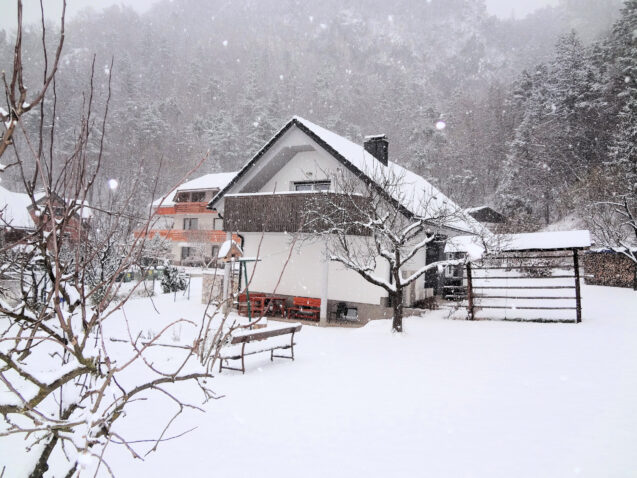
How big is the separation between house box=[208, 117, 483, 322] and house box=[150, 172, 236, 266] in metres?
21.1

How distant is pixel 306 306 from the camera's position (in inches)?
617

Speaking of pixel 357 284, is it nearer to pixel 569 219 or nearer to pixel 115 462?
pixel 115 462

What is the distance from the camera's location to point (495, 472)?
4410mm

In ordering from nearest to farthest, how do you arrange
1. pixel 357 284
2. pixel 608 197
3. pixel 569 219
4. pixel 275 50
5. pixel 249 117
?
pixel 357 284, pixel 608 197, pixel 569 219, pixel 249 117, pixel 275 50

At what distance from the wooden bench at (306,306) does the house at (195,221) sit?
23.9 metres

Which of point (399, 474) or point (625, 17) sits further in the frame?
point (625, 17)

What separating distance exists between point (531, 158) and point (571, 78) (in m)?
8.49

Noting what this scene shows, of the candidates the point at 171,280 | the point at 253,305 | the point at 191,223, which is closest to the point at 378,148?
the point at 253,305

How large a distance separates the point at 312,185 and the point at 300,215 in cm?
291

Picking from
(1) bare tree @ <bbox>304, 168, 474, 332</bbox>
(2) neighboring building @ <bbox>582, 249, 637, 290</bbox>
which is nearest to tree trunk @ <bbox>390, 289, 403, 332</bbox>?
(1) bare tree @ <bbox>304, 168, 474, 332</bbox>

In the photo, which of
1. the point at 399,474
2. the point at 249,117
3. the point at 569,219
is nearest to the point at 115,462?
the point at 399,474

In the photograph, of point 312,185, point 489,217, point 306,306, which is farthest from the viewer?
point 489,217

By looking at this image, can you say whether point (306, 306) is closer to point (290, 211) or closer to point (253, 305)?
point (253, 305)

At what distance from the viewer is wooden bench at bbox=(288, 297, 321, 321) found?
15.4 meters
